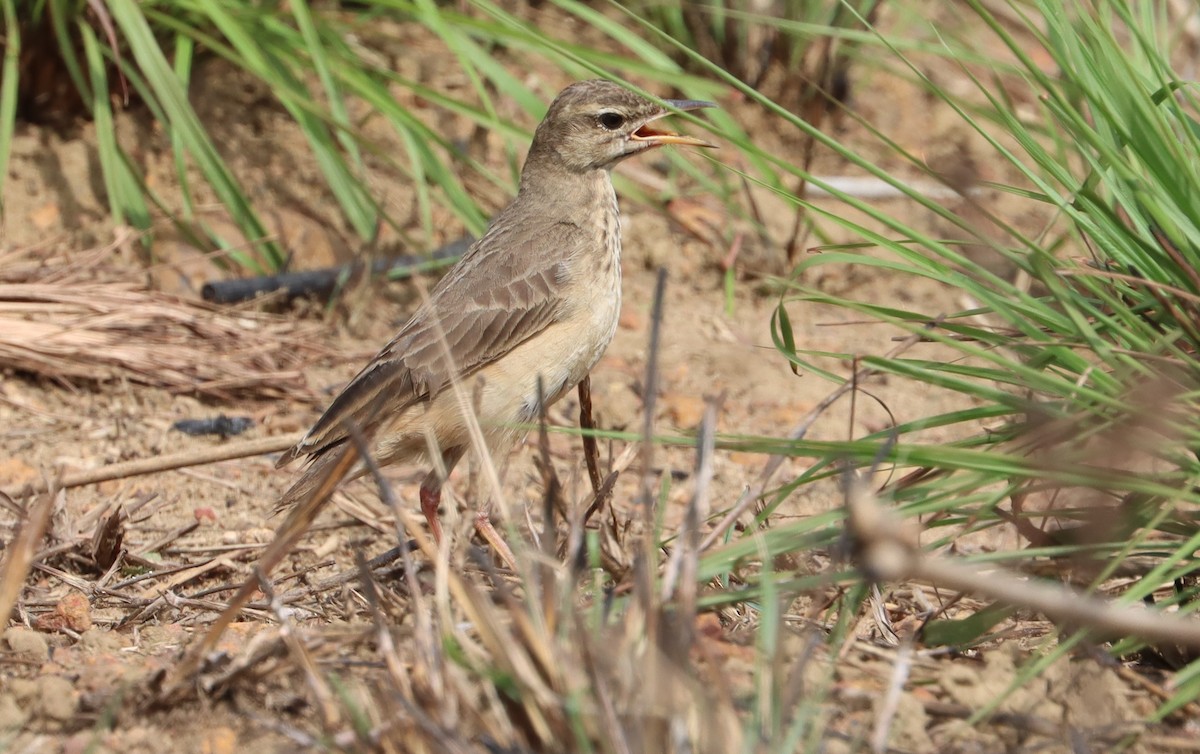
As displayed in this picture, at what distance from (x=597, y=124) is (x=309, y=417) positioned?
1706mm

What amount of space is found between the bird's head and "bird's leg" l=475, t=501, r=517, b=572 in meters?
1.28

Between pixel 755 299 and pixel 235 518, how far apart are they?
3.15m

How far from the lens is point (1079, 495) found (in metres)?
3.02

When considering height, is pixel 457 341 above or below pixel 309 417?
above

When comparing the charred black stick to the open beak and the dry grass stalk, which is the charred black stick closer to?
the dry grass stalk

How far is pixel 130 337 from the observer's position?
5461mm

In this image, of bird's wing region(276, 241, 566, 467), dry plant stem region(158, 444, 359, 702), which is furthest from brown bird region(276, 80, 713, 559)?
dry plant stem region(158, 444, 359, 702)

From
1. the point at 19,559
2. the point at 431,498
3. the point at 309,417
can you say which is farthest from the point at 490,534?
the point at 19,559

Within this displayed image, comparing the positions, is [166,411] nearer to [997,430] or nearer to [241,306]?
[241,306]

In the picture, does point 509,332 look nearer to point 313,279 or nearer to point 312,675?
point 313,279

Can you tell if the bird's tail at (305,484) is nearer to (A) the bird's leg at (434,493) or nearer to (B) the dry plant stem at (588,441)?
(A) the bird's leg at (434,493)

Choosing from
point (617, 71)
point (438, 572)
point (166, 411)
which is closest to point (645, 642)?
point (438, 572)

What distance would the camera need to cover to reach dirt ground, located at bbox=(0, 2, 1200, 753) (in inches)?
107

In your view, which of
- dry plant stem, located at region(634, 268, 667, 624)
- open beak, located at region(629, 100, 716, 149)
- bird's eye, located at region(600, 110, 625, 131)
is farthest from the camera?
bird's eye, located at region(600, 110, 625, 131)
